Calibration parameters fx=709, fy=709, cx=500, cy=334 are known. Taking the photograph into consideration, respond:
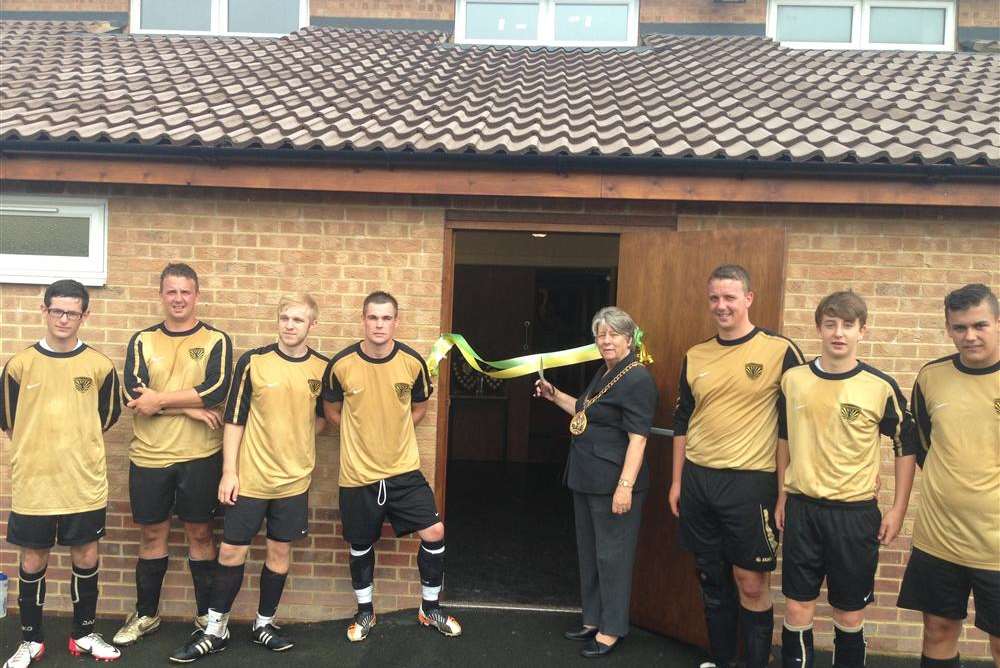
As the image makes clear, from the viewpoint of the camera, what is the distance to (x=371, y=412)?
427cm

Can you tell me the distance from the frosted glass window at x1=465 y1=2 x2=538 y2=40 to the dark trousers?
611 centimetres

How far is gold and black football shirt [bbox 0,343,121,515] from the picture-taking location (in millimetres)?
3953

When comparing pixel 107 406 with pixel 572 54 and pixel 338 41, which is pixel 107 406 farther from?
pixel 572 54

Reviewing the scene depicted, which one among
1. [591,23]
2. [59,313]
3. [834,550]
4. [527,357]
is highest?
[591,23]

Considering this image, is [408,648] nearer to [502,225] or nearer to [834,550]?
[834,550]

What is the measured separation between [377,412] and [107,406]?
1600 mm

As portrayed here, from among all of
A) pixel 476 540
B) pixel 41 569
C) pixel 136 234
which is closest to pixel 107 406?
pixel 41 569

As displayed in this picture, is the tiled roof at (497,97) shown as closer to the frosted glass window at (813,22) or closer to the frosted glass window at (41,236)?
the frosted glass window at (41,236)

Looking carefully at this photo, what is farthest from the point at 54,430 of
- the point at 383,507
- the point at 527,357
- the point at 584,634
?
the point at 584,634

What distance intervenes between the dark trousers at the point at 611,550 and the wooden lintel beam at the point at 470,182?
1.90 metres

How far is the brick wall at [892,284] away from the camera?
456 centimetres

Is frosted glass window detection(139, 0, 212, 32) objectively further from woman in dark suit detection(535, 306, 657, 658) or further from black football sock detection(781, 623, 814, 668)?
black football sock detection(781, 623, 814, 668)

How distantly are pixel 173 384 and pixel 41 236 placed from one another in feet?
5.28

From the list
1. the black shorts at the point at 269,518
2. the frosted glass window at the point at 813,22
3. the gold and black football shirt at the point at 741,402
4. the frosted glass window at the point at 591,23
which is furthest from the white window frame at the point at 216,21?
the gold and black football shirt at the point at 741,402
